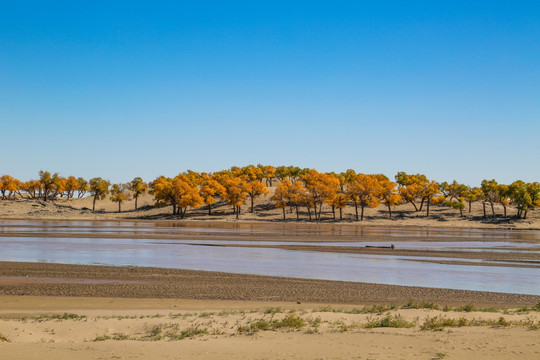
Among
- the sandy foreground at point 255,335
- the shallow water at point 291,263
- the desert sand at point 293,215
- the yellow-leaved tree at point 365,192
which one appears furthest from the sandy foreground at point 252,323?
the yellow-leaved tree at point 365,192

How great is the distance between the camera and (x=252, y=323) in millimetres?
15852

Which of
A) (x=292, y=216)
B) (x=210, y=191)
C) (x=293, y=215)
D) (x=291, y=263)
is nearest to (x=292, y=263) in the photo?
(x=291, y=263)

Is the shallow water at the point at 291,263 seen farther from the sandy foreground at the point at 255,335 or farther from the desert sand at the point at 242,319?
the sandy foreground at the point at 255,335

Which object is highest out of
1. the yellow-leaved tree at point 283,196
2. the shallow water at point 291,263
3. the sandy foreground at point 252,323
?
the yellow-leaved tree at point 283,196

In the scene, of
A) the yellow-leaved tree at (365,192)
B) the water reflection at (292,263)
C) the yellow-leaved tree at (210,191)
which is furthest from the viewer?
the yellow-leaved tree at (210,191)

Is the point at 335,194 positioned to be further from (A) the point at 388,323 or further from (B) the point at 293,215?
(A) the point at 388,323

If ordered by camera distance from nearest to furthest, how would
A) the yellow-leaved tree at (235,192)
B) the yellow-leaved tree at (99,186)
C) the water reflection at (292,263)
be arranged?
1. the water reflection at (292,263)
2. the yellow-leaved tree at (235,192)
3. the yellow-leaved tree at (99,186)

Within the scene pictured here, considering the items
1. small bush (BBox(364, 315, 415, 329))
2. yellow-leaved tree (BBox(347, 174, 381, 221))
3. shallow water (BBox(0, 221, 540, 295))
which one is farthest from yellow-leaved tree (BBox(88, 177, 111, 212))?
small bush (BBox(364, 315, 415, 329))

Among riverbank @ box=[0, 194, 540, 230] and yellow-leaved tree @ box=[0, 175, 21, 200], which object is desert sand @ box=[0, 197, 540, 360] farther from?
yellow-leaved tree @ box=[0, 175, 21, 200]

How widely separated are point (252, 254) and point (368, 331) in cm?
2883

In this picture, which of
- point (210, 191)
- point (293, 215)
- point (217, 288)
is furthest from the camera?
point (210, 191)

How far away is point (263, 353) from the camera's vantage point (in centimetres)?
1257

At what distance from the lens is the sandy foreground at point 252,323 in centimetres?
1278

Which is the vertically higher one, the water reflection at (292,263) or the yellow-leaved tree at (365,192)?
the yellow-leaved tree at (365,192)
